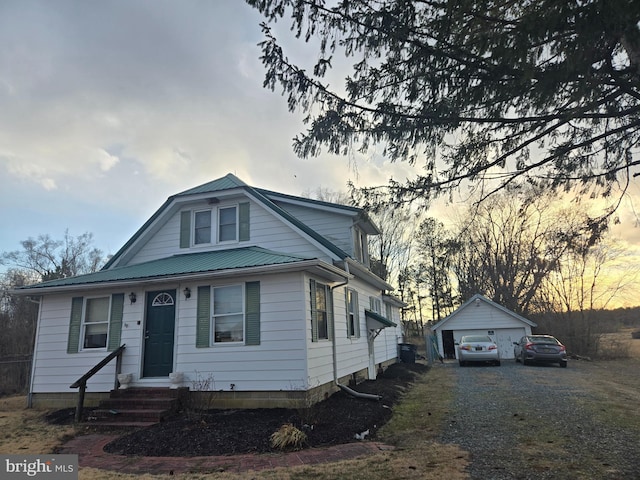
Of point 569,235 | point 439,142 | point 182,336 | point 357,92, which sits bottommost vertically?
point 182,336

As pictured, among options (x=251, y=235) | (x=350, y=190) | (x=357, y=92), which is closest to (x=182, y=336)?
(x=251, y=235)

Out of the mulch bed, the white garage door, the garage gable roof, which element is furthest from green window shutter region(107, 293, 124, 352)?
the white garage door

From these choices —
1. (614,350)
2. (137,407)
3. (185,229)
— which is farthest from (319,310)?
(614,350)

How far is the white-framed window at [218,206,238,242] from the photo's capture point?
36.6 feet

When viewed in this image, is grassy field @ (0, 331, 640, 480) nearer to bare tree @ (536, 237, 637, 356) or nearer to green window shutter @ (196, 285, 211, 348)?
green window shutter @ (196, 285, 211, 348)

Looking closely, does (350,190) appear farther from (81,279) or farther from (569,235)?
Answer: (81,279)

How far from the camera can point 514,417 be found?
7.35 m

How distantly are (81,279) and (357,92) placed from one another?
8855 mm

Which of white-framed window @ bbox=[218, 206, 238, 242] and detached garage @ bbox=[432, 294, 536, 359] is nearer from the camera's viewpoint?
white-framed window @ bbox=[218, 206, 238, 242]

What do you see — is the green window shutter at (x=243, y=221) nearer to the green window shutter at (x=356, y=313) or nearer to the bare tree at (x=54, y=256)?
the green window shutter at (x=356, y=313)

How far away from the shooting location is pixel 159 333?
30.5ft

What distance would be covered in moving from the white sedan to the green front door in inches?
579

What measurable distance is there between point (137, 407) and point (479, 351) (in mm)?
15615

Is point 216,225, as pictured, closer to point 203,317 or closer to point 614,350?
point 203,317
